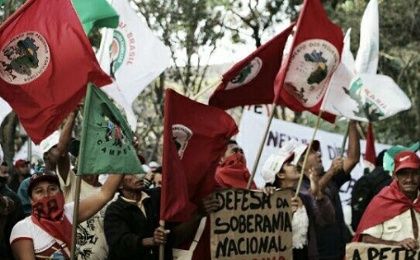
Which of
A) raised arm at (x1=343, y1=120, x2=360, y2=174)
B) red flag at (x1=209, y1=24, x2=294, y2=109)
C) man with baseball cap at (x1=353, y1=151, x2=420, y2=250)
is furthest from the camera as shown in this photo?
raised arm at (x1=343, y1=120, x2=360, y2=174)

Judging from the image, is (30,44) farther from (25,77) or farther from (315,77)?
(315,77)

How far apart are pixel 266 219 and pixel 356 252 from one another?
65cm

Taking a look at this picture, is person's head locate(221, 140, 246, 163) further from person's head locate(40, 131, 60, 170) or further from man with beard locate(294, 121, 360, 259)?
person's head locate(40, 131, 60, 170)

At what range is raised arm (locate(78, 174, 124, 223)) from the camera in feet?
21.6

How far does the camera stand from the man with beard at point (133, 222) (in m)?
6.88

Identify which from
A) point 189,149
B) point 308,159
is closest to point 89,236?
point 189,149

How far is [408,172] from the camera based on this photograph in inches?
305

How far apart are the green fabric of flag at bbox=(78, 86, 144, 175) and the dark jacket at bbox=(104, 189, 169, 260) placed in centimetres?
52

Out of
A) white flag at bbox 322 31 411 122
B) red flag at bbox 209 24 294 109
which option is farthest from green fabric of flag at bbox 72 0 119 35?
white flag at bbox 322 31 411 122

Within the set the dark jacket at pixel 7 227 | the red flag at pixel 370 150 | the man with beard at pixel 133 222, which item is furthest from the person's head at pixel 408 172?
the red flag at pixel 370 150

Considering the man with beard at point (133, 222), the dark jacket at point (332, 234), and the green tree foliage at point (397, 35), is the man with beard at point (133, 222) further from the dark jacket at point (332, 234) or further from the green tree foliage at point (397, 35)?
the green tree foliage at point (397, 35)

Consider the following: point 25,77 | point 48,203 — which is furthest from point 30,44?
point 48,203

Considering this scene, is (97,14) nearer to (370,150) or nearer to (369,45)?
(369,45)

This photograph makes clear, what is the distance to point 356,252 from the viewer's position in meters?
7.40
